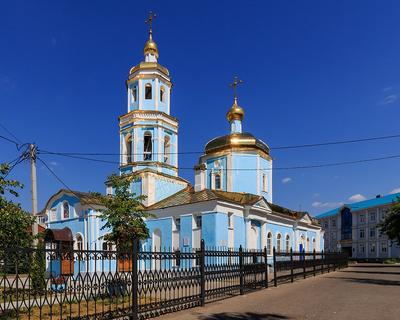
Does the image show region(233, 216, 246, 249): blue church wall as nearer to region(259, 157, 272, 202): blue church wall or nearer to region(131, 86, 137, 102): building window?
region(259, 157, 272, 202): blue church wall

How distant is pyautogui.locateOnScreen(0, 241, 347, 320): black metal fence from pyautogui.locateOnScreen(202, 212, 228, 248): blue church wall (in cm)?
862

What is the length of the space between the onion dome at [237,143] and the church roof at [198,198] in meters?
4.51

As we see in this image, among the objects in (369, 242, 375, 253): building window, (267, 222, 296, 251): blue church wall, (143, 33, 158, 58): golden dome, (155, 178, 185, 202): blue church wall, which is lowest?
(369, 242, 375, 253): building window

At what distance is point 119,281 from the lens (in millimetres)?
8906

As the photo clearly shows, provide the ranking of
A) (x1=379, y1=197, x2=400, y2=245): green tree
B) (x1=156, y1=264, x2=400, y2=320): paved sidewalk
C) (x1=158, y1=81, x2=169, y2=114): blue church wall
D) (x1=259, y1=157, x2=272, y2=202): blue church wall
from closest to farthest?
(x1=156, y1=264, x2=400, y2=320): paved sidewalk
(x1=379, y1=197, x2=400, y2=245): green tree
(x1=158, y1=81, x2=169, y2=114): blue church wall
(x1=259, y1=157, x2=272, y2=202): blue church wall

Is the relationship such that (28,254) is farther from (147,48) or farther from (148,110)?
(147,48)

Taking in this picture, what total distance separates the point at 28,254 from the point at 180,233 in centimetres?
2117

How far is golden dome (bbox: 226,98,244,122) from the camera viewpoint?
1458 inches

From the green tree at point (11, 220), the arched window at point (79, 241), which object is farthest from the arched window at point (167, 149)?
the green tree at point (11, 220)

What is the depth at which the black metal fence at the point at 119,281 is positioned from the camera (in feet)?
23.7

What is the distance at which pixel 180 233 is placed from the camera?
2769 cm

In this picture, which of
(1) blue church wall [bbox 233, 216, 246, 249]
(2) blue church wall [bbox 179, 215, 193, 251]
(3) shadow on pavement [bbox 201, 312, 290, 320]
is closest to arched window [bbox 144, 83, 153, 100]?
(2) blue church wall [bbox 179, 215, 193, 251]

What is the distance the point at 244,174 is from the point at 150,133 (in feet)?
26.5

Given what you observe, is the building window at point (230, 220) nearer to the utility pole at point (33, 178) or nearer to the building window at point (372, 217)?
the utility pole at point (33, 178)
